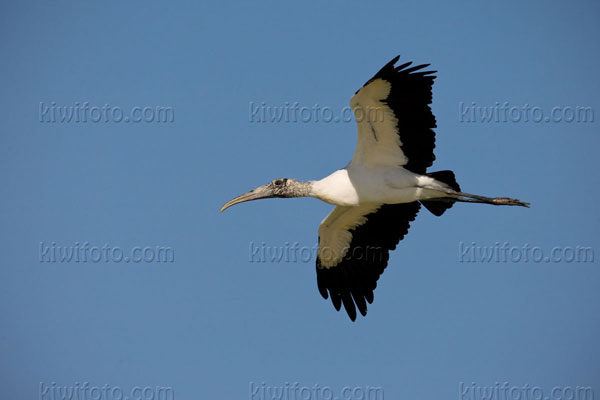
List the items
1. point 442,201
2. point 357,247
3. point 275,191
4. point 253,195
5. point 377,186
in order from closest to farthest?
point 377,186 < point 442,201 < point 275,191 < point 253,195 < point 357,247

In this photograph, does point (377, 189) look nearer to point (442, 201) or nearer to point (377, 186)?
point (377, 186)

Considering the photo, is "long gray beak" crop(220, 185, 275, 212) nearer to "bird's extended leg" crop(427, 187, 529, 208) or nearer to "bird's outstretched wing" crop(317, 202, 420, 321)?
"bird's outstretched wing" crop(317, 202, 420, 321)

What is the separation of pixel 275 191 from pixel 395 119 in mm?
2446

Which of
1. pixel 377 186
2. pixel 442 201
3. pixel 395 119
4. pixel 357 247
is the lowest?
pixel 357 247

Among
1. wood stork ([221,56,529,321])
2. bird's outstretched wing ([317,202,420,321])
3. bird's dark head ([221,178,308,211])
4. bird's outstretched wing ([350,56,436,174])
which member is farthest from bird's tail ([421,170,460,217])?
bird's dark head ([221,178,308,211])

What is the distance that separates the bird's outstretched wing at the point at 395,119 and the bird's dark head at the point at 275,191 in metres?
1.06

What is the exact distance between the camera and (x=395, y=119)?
11961 millimetres

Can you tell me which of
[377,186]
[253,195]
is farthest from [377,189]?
[253,195]

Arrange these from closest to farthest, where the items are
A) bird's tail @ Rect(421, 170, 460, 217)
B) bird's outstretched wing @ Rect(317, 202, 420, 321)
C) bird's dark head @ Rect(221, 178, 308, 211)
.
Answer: bird's tail @ Rect(421, 170, 460, 217) < bird's dark head @ Rect(221, 178, 308, 211) < bird's outstretched wing @ Rect(317, 202, 420, 321)

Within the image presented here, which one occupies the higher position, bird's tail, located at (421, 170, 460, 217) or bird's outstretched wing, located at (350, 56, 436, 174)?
bird's outstretched wing, located at (350, 56, 436, 174)

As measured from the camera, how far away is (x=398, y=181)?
484 inches

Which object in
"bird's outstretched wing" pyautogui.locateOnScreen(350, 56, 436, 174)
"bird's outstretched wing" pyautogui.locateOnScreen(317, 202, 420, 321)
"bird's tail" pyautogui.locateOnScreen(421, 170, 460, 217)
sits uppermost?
"bird's outstretched wing" pyautogui.locateOnScreen(350, 56, 436, 174)

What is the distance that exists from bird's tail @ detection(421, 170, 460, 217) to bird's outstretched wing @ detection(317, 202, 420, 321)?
53cm

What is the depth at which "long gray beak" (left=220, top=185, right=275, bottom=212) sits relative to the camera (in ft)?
43.5
